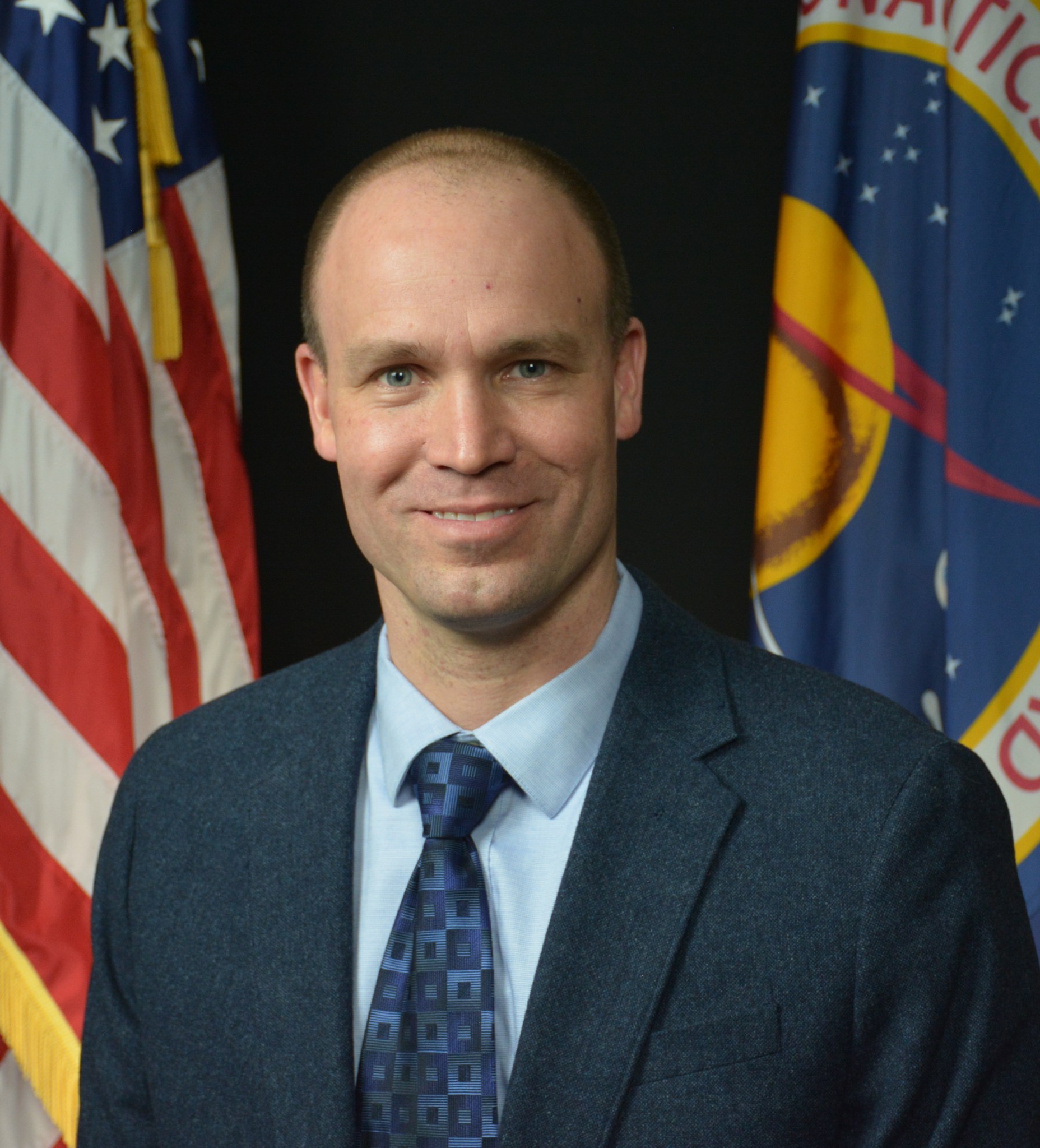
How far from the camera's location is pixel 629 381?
5.30 ft

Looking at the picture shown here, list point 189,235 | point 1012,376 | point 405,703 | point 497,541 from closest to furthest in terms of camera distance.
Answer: point 497,541 < point 405,703 < point 1012,376 < point 189,235

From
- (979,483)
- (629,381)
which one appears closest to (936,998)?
(629,381)

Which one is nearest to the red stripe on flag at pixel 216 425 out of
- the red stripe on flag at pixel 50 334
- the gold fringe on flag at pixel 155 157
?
the gold fringe on flag at pixel 155 157

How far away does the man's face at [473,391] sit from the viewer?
1.40 metres

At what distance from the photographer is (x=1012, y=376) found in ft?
8.34

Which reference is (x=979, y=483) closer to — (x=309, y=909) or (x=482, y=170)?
(x=482, y=170)

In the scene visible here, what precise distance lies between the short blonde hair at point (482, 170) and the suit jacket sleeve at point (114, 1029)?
705 mm

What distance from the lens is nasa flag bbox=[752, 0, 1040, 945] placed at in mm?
2555

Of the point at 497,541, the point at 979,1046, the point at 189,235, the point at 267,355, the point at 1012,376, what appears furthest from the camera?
the point at 267,355

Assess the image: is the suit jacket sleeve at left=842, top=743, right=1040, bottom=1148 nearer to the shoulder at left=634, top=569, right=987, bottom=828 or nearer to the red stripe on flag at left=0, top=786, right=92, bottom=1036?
the shoulder at left=634, top=569, right=987, bottom=828

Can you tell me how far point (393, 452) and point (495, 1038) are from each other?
25.5 inches

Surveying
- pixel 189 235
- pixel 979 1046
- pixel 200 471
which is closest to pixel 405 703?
pixel 979 1046

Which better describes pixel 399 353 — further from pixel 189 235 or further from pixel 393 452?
pixel 189 235

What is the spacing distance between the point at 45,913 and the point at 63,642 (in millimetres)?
509
